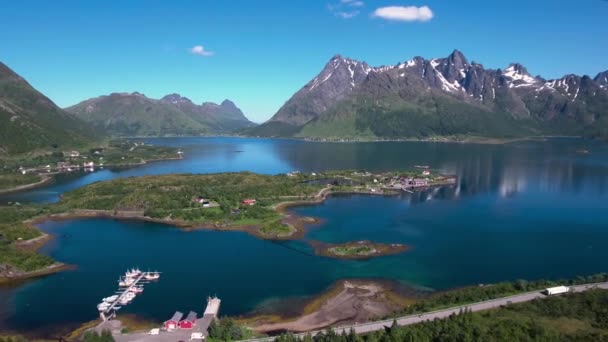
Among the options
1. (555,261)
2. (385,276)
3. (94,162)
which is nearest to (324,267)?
(385,276)

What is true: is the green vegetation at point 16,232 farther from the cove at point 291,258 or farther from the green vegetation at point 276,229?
the green vegetation at point 276,229

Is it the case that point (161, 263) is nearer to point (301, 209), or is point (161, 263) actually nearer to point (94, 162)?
point (301, 209)

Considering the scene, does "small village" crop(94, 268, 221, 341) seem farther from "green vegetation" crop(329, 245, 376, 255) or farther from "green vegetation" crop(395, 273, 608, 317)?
"green vegetation" crop(329, 245, 376, 255)

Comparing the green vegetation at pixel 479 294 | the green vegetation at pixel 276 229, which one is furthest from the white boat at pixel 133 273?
the green vegetation at pixel 479 294

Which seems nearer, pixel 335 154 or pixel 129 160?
pixel 129 160

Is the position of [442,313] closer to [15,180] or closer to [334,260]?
[334,260]

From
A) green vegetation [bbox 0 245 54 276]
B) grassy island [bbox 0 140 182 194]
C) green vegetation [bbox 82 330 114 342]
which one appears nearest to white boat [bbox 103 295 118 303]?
green vegetation [bbox 82 330 114 342]
